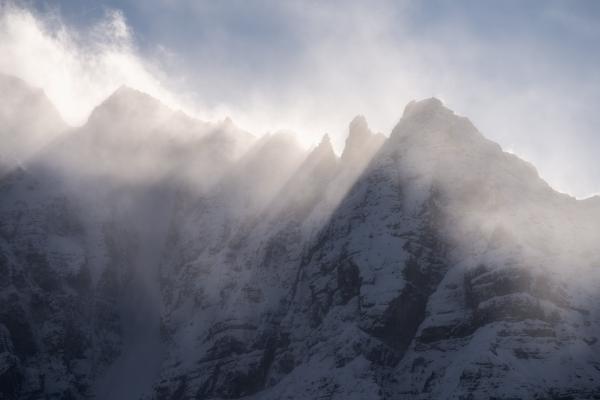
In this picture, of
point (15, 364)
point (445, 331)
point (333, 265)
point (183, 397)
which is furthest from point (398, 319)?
point (15, 364)

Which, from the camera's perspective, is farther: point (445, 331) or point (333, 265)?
point (333, 265)

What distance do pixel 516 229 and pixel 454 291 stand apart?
839 inches

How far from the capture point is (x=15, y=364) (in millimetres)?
199875

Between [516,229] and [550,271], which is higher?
[516,229]

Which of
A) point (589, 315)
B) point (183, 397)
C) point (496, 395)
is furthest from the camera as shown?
point (183, 397)

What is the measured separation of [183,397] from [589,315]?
94.6 metres

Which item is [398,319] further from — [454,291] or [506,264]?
[506,264]

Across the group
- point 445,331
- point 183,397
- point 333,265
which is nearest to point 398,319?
point 445,331

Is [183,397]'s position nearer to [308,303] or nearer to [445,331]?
[308,303]

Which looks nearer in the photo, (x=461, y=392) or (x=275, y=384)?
(x=461, y=392)

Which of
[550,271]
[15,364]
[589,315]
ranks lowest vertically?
[589,315]

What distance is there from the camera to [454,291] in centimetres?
17900

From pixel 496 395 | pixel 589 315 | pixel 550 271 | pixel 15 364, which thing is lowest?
pixel 496 395

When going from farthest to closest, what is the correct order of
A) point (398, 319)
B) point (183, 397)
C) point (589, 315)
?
point (183, 397), point (398, 319), point (589, 315)
